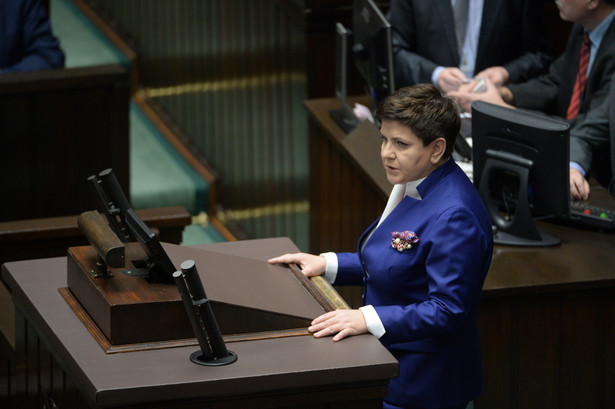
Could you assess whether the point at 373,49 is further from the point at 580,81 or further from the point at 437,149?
the point at 437,149

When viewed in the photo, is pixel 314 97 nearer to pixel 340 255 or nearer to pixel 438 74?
pixel 438 74

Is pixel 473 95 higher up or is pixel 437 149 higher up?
pixel 437 149

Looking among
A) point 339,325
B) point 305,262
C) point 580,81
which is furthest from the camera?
point 580,81

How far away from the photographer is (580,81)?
4.63m

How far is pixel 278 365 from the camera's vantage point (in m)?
2.31

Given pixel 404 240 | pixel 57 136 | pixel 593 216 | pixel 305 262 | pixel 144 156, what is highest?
pixel 404 240

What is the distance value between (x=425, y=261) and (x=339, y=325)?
0.31 metres

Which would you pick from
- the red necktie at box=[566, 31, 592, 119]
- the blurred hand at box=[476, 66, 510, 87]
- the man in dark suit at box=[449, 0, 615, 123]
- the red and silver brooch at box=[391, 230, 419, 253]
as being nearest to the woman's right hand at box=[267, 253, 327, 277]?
the red and silver brooch at box=[391, 230, 419, 253]

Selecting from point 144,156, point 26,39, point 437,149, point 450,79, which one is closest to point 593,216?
point 450,79

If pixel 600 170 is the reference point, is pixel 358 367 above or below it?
above

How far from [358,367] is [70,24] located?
5.69 m

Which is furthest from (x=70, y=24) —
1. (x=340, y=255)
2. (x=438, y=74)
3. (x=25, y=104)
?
(x=340, y=255)

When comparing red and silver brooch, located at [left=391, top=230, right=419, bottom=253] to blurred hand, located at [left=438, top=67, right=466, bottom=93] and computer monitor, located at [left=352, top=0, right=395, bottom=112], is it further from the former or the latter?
blurred hand, located at [left=438, top=67, right=466, bottom=93]

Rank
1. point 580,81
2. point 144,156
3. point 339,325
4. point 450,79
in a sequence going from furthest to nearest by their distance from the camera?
point 144,156, point 450,79, point 580,81, point 339,325
